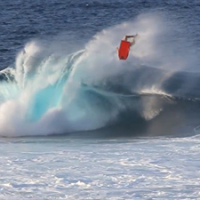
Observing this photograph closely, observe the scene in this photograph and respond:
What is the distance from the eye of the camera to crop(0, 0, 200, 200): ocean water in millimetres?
19328

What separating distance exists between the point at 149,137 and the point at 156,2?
1434 inches

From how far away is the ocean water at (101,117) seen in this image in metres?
19.3

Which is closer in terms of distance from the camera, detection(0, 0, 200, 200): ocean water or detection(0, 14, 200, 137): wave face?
detection(0, 0, 200, 200): ocean water

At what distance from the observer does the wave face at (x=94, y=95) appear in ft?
92.4

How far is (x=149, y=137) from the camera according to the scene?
26125 millimetres

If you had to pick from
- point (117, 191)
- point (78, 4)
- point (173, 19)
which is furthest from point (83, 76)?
point (78, 4)

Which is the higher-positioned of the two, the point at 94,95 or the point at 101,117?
the point at 94,95

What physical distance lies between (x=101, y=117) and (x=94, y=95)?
70.0 inches

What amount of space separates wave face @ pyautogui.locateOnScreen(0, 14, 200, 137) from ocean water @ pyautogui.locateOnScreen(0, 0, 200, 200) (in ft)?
0.13

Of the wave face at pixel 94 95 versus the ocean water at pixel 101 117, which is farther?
the wave face at pixel 94 95

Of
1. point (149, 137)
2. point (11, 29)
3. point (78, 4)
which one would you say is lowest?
point (149, 137)

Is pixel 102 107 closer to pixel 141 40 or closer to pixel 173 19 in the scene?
pixel 141 40

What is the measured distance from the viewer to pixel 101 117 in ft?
95.5

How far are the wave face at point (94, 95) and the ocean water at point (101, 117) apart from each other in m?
0.04
